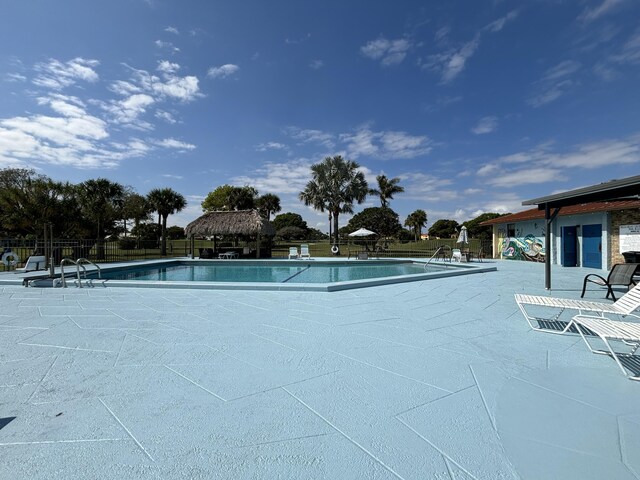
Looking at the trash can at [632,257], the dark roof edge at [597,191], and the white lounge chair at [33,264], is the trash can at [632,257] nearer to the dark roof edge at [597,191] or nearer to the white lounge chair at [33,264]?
the dark roof edge at [597,191]

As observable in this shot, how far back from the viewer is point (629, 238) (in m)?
12.7

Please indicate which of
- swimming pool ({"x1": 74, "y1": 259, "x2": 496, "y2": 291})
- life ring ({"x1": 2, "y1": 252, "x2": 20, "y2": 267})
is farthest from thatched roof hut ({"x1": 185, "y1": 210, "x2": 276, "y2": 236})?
life ring ({"x1": 2, "y1": 252, "x2": 20, "y2": 267})

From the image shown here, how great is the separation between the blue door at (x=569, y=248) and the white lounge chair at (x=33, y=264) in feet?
76.3

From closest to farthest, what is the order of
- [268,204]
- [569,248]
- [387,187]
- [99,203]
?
[569,248], [99,203], [387,187], [268,204]

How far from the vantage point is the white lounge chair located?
1154 centimetres

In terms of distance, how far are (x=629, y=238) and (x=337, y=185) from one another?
1913 centimetres

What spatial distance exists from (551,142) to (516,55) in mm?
7000

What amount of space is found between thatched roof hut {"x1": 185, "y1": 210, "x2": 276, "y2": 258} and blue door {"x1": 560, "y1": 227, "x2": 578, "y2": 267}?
56.2 feet

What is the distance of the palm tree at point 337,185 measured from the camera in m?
27.5

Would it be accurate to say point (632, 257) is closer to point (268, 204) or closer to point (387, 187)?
point (387, 187)

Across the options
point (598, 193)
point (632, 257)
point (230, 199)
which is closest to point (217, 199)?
point (230, 199)

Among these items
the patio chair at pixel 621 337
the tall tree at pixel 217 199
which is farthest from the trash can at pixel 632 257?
the tall tree at pixel 217 199

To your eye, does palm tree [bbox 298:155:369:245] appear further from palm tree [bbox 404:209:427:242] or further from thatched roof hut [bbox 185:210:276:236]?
palm tree [bbox 404:209:427:242]

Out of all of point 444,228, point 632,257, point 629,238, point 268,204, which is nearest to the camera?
point 632,257
